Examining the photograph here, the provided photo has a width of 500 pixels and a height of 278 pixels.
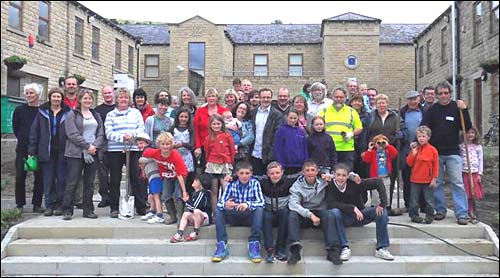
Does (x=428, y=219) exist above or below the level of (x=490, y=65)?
below

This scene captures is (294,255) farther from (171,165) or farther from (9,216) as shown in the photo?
(9,216)

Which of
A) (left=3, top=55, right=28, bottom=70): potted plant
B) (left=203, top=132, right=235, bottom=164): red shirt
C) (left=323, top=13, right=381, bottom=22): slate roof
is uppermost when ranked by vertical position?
(left=323, top=13, right=381, bottom=22): slate roof

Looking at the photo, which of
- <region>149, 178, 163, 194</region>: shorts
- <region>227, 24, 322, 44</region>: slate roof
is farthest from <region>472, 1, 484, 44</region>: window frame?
<region>149, 178, 163, 194</region>: shorts

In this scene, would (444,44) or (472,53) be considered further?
(444,44)

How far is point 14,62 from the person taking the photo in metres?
13.1

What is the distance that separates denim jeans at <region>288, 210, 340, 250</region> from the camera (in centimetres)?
476

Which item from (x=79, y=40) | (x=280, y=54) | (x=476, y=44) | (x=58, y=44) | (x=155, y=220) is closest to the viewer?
(x=155, y=220)

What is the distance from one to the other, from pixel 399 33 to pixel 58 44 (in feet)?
60.6

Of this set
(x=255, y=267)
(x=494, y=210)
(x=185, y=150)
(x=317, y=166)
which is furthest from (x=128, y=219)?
(x=494, y=210)

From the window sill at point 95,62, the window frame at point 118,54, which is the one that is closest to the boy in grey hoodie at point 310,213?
the window sill at point 95,62

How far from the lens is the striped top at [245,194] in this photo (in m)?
5.06

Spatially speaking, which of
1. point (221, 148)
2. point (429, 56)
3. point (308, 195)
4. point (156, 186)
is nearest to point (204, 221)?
point (156, 186)

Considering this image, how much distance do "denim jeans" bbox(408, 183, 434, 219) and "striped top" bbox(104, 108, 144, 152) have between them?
355cm

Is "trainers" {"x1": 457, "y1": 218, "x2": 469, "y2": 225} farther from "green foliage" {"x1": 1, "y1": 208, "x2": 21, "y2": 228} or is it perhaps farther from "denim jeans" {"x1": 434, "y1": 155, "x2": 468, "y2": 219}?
"green foliage" {"x1": 1, "y1": 208, "x2": 21, "y2": 228}
